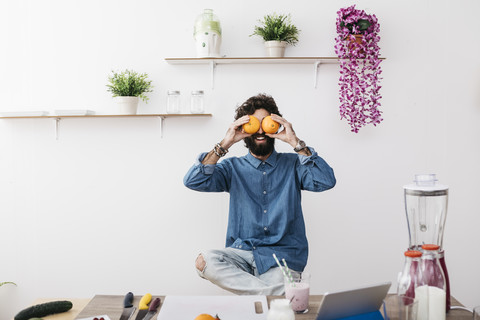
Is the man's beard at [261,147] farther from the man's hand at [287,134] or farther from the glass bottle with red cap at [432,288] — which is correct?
the glass bottle with red cap at [432,288]

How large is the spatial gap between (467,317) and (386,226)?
5.26ft

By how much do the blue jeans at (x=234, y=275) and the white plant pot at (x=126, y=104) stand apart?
109cm

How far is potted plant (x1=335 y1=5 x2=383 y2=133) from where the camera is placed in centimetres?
275

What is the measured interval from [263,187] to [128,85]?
106 cm

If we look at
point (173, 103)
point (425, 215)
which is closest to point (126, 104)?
point (173, 103)

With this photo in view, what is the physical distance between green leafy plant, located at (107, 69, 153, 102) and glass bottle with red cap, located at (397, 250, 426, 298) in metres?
1.99

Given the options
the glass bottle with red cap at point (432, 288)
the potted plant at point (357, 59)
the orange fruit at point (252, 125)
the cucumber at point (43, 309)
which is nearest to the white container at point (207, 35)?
the orange fruit at point (252, 125)

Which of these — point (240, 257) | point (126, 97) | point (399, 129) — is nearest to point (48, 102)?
point (126, 97)

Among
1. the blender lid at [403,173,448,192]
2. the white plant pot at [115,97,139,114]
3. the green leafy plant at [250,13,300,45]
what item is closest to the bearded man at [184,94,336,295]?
the green leafy plant at [250,13,300,45]

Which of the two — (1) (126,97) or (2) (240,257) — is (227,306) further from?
(1) (126,97)

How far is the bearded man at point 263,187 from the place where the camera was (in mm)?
2348

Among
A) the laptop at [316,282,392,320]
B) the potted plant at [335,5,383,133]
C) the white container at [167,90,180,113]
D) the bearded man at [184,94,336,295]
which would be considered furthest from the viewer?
the white container at [167,90,180,113]

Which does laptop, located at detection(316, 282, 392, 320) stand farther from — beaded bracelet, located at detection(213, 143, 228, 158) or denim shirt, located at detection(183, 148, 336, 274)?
beaded bracelet, located at detection(213, 143, 228, 158)

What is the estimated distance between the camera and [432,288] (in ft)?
4.47
